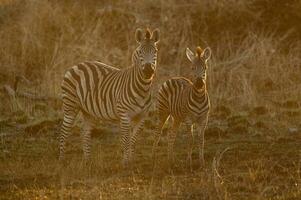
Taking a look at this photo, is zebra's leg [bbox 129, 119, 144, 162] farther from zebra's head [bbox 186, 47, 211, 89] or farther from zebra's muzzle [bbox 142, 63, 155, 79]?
zebra's head [bbox 186, 47, 211, 89]

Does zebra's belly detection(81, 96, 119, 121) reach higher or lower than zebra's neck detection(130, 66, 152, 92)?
lower

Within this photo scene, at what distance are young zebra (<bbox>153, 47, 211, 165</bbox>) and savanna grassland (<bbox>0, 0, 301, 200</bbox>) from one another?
19.5 inches

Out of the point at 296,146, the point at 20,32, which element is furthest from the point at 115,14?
the point at 296,146

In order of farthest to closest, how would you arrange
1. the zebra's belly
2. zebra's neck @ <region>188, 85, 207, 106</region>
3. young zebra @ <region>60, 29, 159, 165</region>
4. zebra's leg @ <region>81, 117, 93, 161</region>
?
zebra's leg @ <region>81, 117, 93, 161</region> → the zebra's belly → zebra's neck @ <region>188, 85, 207, 106</region> → young zebra @ <region>60, 29, 159, 165</region>

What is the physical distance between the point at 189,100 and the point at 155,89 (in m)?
5.77

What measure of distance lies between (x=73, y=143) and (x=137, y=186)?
4.16m

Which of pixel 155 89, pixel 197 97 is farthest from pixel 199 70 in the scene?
pixel 155 89

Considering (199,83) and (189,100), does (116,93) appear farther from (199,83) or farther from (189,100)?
(199,83)

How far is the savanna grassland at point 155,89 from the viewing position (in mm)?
10016

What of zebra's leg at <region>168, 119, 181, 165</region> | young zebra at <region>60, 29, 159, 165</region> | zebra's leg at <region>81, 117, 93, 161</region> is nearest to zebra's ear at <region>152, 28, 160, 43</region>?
young zebra at <region>60, 29, 159, 165</region>

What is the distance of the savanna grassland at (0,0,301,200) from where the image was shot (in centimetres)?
1002

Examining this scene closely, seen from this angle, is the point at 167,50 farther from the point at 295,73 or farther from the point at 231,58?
the point at 295,73

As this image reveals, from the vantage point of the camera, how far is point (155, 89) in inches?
693

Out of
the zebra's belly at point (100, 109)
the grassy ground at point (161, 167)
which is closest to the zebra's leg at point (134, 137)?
the grassy ground at point (161, 167)
